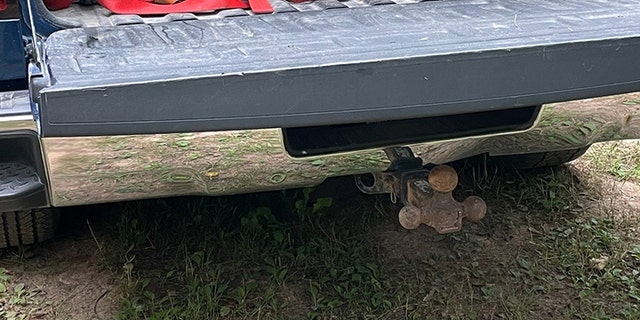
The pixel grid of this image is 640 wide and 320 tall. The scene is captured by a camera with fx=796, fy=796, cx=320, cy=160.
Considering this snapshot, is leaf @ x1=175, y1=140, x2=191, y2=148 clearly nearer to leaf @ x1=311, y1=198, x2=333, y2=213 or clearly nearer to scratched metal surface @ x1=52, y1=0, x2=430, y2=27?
scratched metal surface @ x1=52, y1=0, x2=430, y2=27

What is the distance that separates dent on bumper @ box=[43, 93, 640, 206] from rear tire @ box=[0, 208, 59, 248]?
2.09 feet

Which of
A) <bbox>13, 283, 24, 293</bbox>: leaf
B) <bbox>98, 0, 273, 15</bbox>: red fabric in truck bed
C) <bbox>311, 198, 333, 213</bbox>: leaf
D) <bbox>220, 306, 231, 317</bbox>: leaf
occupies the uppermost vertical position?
<bbox>98, 0, 273, 15</bbox>: red fabric in truck bed

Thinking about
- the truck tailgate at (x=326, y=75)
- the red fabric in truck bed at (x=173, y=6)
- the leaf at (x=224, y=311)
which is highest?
the truck tailgate at (x=326, y=75)

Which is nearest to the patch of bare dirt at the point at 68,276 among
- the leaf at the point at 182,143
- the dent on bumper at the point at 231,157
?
the dent on bumper at the point at 231,157

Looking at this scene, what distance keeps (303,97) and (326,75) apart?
0.20 ft

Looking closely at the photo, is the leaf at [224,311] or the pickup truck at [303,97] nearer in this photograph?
the pickup truck at [303,97]

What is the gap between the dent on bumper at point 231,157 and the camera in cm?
160

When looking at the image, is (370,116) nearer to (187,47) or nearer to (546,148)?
(187,47)

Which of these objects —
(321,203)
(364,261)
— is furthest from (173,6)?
(364,261)

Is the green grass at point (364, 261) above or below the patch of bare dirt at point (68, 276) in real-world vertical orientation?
above

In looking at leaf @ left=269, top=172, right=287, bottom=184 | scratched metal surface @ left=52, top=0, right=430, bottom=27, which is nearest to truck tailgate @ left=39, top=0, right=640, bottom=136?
leaf @ left=269, top=172, right=287, bottom=184

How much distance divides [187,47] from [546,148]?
0.97m

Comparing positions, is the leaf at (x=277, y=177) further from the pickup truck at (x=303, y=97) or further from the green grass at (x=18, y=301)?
the green grass at (x=18, y=301)

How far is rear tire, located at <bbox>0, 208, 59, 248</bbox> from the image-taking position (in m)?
2.40
